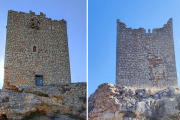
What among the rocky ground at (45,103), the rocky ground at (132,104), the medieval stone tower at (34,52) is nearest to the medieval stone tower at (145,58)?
the rocky ground at (132,104)

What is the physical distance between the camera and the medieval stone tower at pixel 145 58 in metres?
13.5

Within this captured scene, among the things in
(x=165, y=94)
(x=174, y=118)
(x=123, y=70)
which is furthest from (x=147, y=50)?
(x=174, y=118)

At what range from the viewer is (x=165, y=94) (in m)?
10.6

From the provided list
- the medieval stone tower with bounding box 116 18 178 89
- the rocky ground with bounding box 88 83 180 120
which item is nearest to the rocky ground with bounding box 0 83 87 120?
the rocky ground with bounding box 88 83 180 120

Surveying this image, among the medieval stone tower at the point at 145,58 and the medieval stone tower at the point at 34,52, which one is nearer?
the medieval stone tower at the point at 145,58

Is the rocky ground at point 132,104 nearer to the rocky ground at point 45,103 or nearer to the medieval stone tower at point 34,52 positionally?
the rocky ground at point 45,103

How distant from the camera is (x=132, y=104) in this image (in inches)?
405

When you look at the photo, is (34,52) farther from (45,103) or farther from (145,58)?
(145,58)

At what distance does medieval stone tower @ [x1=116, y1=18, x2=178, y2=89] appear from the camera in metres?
13.5

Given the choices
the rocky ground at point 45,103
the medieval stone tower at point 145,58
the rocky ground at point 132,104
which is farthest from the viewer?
the medieval stone tower at point 145,58

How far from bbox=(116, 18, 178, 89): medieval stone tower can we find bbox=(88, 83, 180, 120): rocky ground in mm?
2407

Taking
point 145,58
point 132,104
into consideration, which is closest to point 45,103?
point 132,104

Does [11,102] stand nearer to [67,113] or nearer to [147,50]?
Result: [67,113]

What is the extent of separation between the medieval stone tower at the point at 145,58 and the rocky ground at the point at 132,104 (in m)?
2.41
